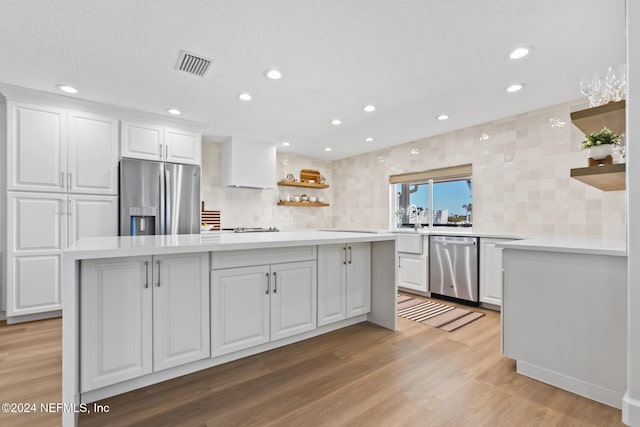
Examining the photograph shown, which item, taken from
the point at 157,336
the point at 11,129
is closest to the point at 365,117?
the point at 157,336

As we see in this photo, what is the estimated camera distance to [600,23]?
1.88m

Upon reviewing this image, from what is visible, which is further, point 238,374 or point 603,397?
→ point 238,374

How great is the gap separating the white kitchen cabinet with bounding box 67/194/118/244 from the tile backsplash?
1.45 metres

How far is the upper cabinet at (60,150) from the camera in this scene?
9.71 ft

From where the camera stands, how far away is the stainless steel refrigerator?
3.42 meters

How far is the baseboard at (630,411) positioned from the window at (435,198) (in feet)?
9.34

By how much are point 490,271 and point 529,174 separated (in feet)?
4.10

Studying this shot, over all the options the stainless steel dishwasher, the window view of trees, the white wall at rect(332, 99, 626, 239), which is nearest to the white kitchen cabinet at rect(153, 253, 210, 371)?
the stainless steel dishwasher

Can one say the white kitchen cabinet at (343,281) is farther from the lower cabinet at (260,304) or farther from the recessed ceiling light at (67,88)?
the recessed ceiling light at (67,88)

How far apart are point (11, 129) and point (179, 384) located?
3.16 metres

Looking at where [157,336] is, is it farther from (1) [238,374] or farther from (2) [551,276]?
(2) [551,276]

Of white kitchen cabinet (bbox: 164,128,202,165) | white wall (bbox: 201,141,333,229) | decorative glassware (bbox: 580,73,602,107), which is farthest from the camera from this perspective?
white wall (bbox: 201,141,333,229)

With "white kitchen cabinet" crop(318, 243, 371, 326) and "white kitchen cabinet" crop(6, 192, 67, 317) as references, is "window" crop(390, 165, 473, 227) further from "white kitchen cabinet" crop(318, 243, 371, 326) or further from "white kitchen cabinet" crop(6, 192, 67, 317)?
"white kitchen cabinet" crop(6, 192, 67, 317)

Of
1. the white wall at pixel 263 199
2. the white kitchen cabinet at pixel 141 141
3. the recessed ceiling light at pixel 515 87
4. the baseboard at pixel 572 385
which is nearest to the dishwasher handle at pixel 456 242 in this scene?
the recessed ceiling light at pixel 515 87
